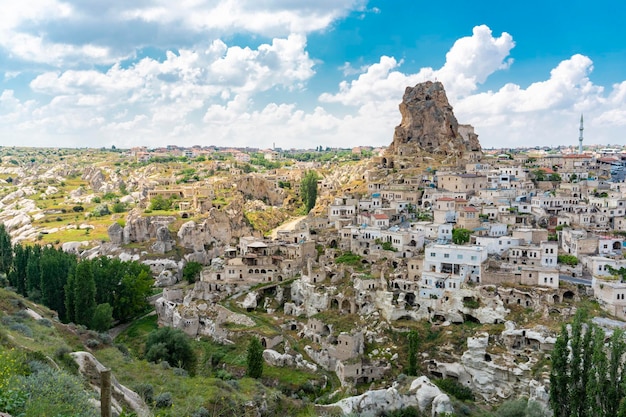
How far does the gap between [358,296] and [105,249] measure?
3618cm

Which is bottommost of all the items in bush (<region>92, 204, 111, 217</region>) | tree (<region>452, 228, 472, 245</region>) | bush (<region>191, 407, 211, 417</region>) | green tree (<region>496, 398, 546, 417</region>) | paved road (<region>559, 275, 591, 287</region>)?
green tree (<region>496, 398, 546, 417</region>)

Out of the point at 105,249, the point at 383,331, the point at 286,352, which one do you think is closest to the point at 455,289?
the point at 383,331

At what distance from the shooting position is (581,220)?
4866cm

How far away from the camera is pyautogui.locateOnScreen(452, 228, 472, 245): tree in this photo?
44812 mm

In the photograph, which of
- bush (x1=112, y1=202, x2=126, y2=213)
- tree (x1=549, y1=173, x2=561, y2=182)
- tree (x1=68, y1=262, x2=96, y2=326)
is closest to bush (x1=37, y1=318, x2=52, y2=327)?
tree (x1=68, y1=262, x2=96, y2=326)

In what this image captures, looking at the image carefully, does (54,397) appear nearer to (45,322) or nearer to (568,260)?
(45,322)

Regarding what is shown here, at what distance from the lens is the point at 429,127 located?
82688 millimetres

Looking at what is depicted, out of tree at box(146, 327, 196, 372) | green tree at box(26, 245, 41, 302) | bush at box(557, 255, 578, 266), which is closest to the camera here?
tree at box(146, 327, 196, 372)

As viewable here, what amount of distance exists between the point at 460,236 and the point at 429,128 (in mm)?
41489

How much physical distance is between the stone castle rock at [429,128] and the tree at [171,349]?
178 feet

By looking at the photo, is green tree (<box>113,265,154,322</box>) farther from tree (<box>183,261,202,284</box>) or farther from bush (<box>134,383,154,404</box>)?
bush (<box>134,383,154,404</box>)

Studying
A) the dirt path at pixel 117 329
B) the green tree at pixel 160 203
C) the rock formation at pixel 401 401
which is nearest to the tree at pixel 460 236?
the rock formation at pixel 401 401

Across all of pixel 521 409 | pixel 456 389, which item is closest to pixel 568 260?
pixel 456 389

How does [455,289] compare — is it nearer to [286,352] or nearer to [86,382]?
[286,352]
